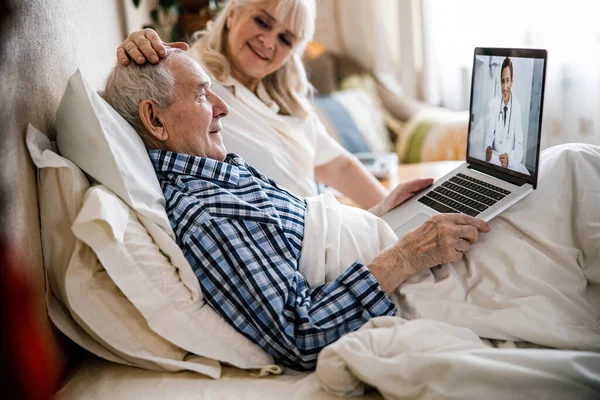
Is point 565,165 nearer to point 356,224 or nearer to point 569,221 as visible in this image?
point 569,221

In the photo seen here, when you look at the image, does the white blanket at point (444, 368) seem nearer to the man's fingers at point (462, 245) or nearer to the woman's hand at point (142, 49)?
the man's fingers at point (462, 245)

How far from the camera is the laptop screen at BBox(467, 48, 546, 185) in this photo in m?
1.30

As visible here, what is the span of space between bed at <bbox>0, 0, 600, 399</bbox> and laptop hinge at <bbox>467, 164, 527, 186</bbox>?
165mm

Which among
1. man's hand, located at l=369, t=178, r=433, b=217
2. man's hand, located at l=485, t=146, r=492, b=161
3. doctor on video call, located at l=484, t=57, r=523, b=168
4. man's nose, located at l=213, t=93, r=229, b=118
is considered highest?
man's nose, located at l=213, t=93, r=229, b=118

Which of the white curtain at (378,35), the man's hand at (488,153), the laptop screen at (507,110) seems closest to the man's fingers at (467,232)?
the laptop screen at (507,110)

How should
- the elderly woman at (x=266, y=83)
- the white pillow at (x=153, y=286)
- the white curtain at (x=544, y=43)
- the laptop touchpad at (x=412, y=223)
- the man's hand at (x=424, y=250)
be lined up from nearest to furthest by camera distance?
the white pillow at (x=153, y=286) < the man's hand at (x=424, y=250) < the laptop touchpad at (x=412, y=223) < the elderly woman at (x=266, y=83) < the white curtain at (x=544, y=43)

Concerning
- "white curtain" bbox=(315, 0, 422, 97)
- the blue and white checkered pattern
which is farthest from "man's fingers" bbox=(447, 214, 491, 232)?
"white curtain" bbox=(315, 0, 422, 97)

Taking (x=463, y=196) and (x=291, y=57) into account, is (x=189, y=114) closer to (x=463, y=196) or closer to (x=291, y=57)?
(x=463, y=196)

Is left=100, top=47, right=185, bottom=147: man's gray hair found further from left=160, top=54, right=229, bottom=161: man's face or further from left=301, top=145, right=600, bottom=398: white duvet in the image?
left=301, top=145, right=600, bottom=398: white duvet

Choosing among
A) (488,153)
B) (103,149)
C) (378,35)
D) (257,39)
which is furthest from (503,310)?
(378,35)

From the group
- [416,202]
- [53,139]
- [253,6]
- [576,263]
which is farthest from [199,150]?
[576,263]

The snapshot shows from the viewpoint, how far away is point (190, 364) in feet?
3.76

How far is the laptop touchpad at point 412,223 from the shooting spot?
1.49 metres

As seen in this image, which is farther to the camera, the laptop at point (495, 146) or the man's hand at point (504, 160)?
the man's hand at point (504, 160)
